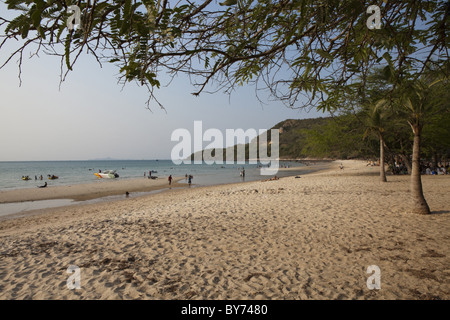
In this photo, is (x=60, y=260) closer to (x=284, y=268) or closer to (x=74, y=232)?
(x=74, y=232)

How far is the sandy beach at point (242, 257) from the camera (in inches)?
125

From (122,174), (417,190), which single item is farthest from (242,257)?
(122,174)

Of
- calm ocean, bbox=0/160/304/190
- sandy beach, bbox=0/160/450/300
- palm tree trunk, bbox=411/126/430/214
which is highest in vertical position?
palm tree trunk, bbox=411/126/430/214

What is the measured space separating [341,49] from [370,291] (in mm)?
2918

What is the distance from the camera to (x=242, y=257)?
4.27 metres

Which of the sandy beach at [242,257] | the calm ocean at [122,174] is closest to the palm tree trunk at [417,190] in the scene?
the sandy beach at [242,257]

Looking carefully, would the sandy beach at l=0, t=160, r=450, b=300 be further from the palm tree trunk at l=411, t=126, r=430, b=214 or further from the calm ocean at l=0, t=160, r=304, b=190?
the calm ocean at l=0, t=160, r=304, b=190

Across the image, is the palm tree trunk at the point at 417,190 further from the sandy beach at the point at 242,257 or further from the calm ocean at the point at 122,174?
the calm ocean at the point at 122,174

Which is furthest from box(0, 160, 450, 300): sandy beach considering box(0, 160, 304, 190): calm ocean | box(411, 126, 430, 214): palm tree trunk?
box(0, 160, 304, 190): calm ocean

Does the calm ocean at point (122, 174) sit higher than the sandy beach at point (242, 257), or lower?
lower

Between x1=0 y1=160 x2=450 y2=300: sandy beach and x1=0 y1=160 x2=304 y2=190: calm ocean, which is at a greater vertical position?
x1=0 y1=160 x2=450 y2=300: sandy beach

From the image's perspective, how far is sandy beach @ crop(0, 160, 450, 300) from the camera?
10.5ft
